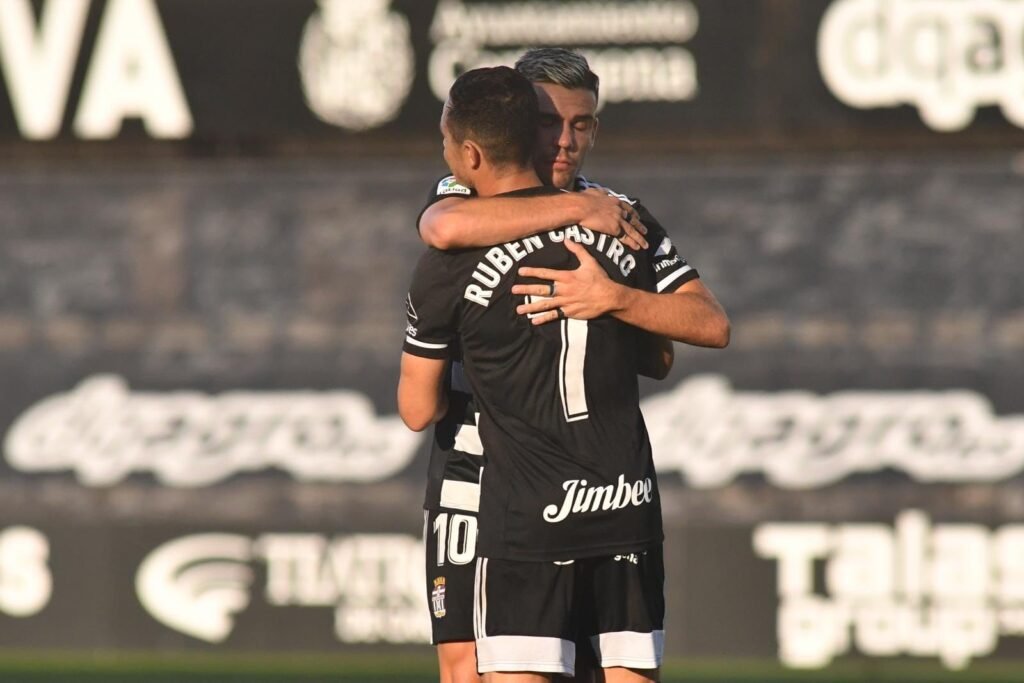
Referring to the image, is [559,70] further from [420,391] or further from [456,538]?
[456,538]

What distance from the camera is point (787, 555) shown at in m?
7.28

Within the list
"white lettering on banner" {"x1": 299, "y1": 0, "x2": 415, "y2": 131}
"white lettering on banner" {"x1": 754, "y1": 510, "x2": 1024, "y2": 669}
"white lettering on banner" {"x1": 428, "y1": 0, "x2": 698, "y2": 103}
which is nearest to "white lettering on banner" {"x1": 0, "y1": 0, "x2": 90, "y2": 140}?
"white lettering on banner" {"x1": 299, "y1": 0, "x2": 415, "y2": 131}

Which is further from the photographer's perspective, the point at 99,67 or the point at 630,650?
the point at 99,67

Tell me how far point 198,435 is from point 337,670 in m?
1.33

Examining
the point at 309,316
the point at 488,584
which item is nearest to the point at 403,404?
the point at 488,584

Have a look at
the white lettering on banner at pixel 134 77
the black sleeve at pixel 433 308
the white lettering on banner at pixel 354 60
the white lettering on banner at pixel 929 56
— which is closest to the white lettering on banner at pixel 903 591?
the white lettering on banner at pixel 929 56

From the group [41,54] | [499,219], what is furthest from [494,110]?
[41,54]

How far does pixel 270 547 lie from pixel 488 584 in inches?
169

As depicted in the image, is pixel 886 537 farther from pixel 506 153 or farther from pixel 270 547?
pixel 506 153

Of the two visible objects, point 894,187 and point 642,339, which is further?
point 894,187

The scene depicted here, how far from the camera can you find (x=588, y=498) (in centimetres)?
337

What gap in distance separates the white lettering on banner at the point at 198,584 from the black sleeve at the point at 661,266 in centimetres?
446

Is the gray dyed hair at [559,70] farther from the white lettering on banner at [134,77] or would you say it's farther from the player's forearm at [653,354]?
the white lettering on banner at [134,77]

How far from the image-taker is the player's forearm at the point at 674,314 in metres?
3.35
